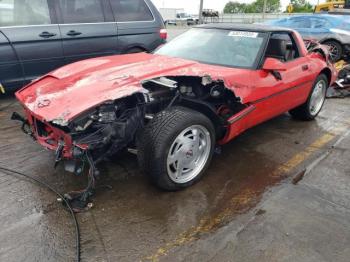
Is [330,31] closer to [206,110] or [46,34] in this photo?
[46,34]

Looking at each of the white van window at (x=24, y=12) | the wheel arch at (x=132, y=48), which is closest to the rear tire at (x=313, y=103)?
the wheel arch at (x=132, y=48)

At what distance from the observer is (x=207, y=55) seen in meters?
3.95

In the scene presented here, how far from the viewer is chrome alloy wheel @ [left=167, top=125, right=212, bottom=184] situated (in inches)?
120

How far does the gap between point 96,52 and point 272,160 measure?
11.9ft

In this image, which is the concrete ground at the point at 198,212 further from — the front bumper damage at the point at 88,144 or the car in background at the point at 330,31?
the car in background at the point at 330,31

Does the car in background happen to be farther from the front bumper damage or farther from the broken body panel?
the front bumper damage

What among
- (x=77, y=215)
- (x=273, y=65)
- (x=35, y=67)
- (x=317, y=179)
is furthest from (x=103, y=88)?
(x=35, y=67)

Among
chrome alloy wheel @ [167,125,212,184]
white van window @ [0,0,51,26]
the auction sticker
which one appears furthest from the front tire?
white van window @ [0,0,51,26]

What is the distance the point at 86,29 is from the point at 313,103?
3850mm

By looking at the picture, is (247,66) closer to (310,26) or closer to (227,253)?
(227,253)

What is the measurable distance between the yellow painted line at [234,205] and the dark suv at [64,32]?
364 centimetres

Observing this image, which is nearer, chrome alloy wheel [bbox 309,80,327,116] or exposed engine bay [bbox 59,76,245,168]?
exposed engine bay [bbox 59,76,245,168]

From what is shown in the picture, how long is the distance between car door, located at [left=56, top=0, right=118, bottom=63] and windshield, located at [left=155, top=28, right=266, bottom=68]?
1.93 m

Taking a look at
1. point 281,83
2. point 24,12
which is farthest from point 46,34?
point 281,83
